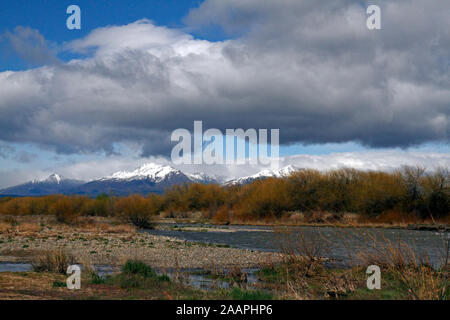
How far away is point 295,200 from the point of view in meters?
86.9

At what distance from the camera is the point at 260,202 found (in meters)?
88.8

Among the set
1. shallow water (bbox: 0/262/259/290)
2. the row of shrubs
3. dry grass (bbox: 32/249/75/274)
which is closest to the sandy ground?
shallow water (bbox: 0/262/259/290)

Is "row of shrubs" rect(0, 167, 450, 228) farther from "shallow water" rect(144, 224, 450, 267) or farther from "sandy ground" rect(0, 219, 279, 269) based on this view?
"sandy ground" rect(0, 219, 279, 269)

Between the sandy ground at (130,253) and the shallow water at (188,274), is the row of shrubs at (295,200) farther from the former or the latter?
the shallow water at (188,274)

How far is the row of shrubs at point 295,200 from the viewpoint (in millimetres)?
66375

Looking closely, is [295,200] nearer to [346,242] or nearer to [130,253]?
[130,253]

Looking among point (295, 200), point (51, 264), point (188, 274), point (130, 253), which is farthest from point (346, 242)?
point (295, 200)

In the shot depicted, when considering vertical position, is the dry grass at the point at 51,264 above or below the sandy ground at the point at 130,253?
above

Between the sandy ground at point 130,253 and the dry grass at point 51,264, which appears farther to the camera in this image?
the sandy ground at point 130,253

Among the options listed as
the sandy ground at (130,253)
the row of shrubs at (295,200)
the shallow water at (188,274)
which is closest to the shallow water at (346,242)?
the shallow water at (188,274)
